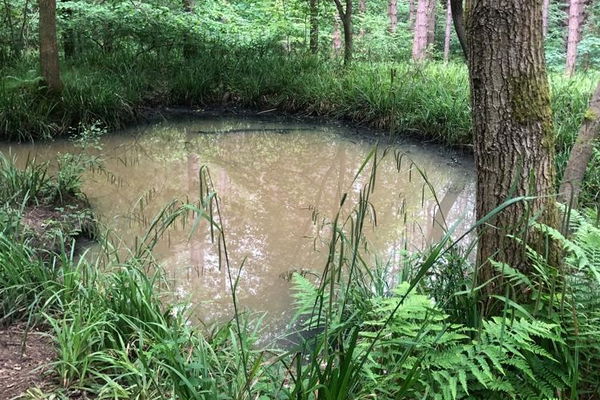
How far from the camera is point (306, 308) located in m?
2.32

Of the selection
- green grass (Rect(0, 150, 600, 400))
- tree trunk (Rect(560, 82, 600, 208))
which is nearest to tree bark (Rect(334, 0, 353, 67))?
tree trunk (Rect(560, 82, 600, 208))

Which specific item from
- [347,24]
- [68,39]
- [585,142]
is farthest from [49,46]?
[585,142]

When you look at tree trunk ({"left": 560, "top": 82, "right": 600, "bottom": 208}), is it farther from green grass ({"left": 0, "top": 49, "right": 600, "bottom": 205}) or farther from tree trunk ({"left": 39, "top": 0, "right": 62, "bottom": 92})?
tree trunk ({"left": 39, "top": 0, "right": 62, "bottom": 92})

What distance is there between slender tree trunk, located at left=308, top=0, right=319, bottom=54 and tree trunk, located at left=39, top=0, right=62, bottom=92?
5559 mm

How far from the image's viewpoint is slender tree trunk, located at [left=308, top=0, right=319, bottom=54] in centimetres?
1113

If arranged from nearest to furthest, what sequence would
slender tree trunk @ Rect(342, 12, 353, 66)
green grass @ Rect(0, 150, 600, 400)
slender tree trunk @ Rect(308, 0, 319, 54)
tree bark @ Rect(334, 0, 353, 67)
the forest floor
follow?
green grass @ Rect(0, 150, 600, 400) < the forest floor < tree bark @ Rect(334, 0, 353, 67) < slender tree trunk @ Rect(342, 12, 353, 66) < slender tree trunk @ Rect(308, 0, 319, 54)

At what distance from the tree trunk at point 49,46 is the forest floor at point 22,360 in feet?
17.9

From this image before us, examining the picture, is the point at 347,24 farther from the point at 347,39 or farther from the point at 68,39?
the point at 68,39

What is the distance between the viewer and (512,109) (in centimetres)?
221

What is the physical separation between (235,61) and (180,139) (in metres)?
2.99

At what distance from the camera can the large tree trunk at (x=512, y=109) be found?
2164mm

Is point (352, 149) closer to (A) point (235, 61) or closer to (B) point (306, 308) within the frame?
(A) point (235, 61)

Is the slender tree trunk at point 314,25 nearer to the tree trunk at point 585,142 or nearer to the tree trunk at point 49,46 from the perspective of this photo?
the tree trunk at point 49,46

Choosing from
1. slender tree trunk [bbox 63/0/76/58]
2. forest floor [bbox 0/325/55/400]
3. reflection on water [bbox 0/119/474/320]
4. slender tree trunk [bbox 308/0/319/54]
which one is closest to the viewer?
forest floor [bbox 0/325/55/400]
